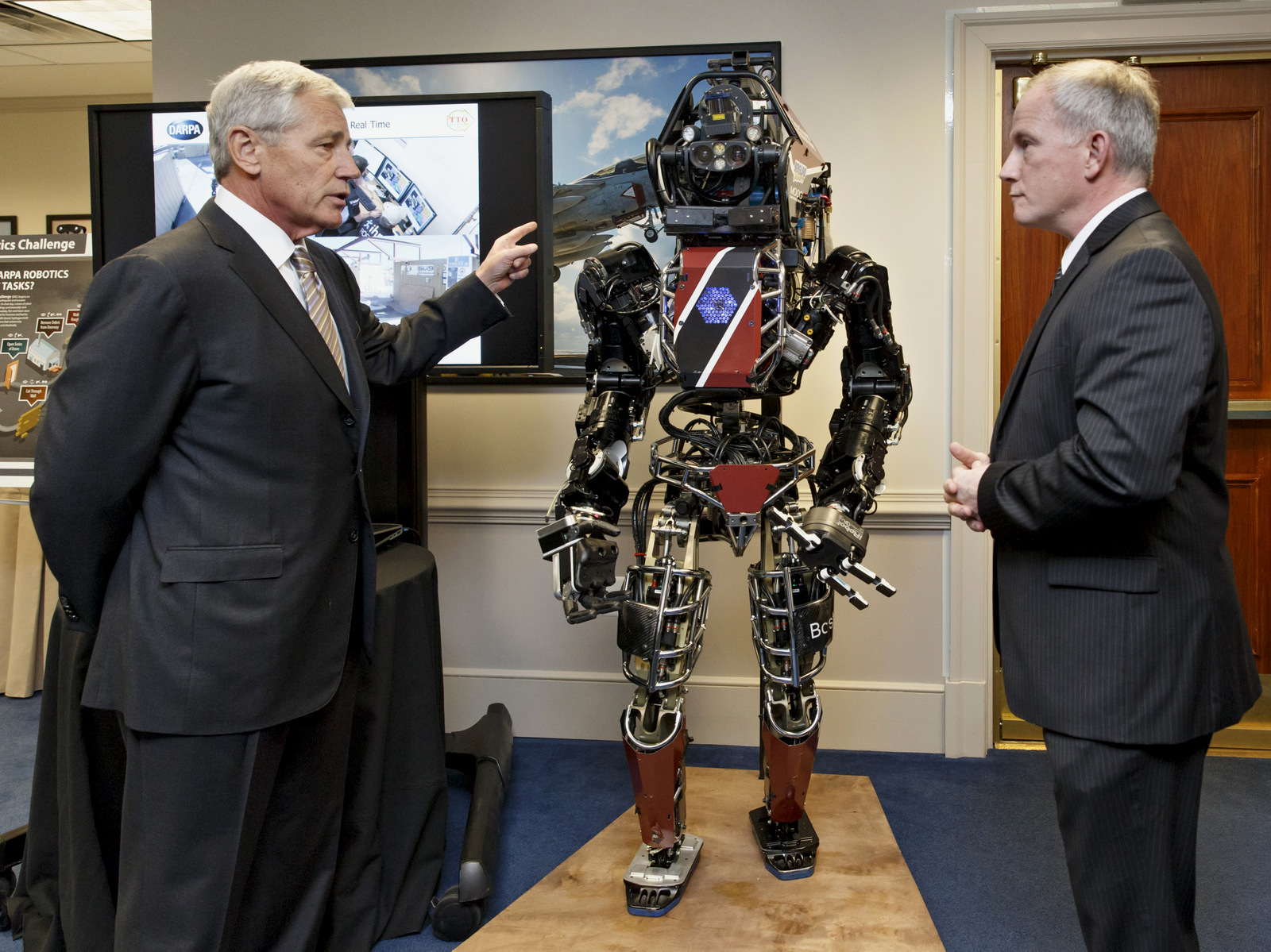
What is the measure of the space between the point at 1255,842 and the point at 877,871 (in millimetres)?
1284

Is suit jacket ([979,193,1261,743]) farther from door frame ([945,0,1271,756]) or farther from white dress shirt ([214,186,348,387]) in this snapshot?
door frame ([945,0,1271,756])

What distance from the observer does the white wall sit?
10.5 feet

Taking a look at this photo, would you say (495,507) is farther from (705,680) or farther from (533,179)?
(533,179)

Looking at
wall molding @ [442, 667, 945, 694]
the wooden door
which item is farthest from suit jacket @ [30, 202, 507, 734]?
the wooden door

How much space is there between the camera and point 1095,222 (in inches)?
60.2

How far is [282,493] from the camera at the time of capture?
1650mm

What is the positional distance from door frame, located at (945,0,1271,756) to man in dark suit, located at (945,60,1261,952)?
5.60ft

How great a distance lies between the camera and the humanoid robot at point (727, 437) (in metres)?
2.12

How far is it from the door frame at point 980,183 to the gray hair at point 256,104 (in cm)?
232

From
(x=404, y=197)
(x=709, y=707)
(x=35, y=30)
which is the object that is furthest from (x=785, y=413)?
(x=35, y=30)

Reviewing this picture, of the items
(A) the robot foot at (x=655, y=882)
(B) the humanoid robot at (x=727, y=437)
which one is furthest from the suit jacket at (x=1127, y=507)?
(A) the robot foot at (x=655, y=882)

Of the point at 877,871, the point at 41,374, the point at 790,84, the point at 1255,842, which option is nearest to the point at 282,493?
the point at 877,871

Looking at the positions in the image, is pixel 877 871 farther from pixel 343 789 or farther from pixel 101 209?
pixel 101 209

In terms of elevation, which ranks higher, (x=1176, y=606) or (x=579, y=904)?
(x=1176, y=606)
